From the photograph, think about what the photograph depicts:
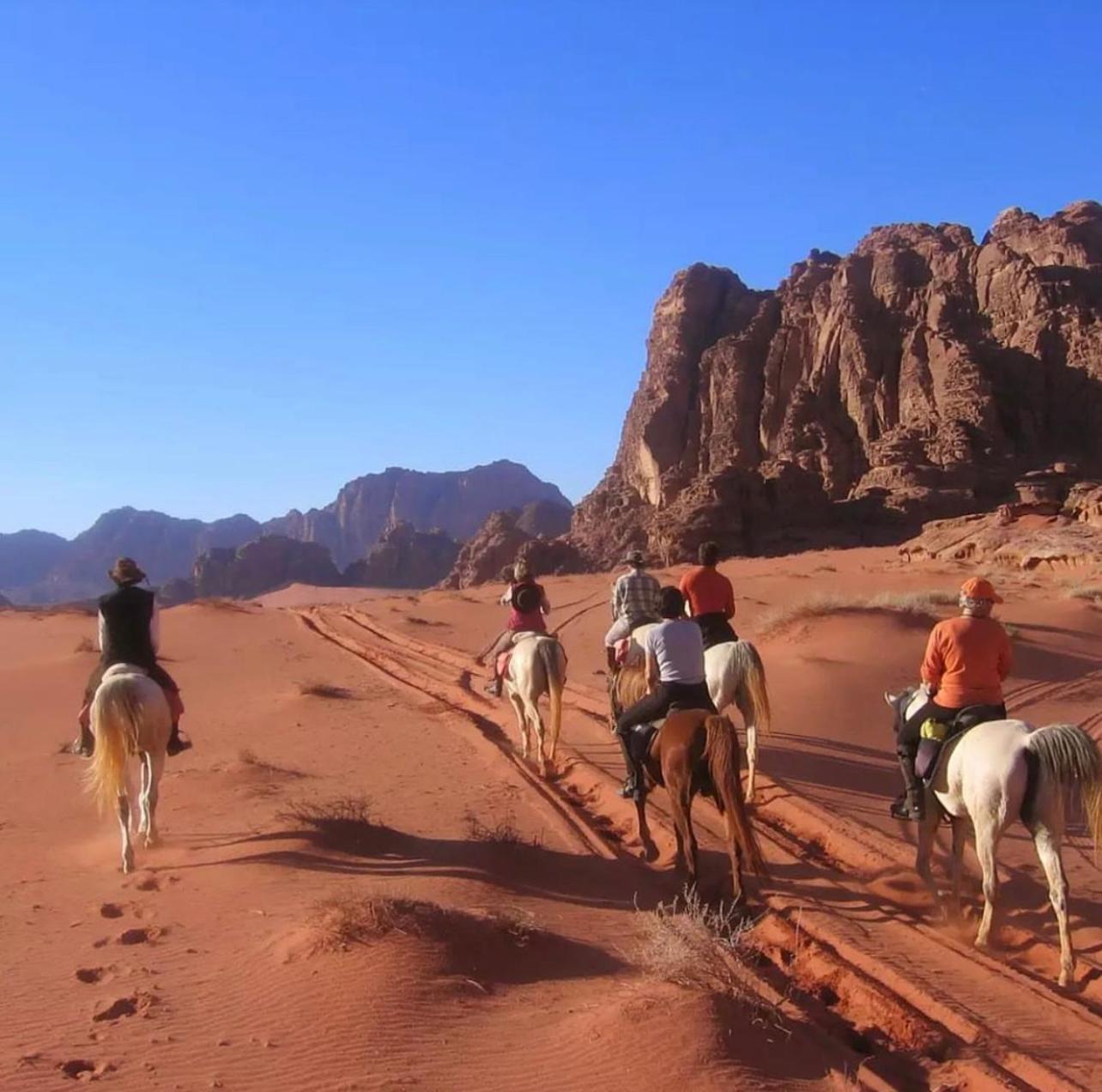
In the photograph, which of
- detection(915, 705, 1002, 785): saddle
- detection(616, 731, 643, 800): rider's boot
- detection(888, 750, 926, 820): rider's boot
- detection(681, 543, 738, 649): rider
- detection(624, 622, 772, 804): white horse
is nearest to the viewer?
detection(915, 705, 1002, 785): saddle

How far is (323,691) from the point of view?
2016 cm

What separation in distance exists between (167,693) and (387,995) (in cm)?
521

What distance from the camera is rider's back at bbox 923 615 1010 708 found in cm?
884

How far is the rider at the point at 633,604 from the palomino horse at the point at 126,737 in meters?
5.75

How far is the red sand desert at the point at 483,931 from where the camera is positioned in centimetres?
573

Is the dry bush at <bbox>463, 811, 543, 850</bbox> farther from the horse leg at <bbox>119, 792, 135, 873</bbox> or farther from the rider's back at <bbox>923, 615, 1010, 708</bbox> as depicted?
the rider's back at <bbox>923, 615, 1010, 708</bbox>

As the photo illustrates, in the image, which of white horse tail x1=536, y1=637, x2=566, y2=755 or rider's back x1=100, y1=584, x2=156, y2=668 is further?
white horse tail x1=536, y1=637, x2=566, y2=755

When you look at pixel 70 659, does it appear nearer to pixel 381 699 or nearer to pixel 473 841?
pixel 381 699

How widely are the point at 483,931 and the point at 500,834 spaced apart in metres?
2.86

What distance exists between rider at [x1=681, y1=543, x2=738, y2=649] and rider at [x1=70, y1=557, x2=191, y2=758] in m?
6.54

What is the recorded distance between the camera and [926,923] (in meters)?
8.45

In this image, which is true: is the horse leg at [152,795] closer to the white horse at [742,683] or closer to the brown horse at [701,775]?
the brown horse at [701,775]

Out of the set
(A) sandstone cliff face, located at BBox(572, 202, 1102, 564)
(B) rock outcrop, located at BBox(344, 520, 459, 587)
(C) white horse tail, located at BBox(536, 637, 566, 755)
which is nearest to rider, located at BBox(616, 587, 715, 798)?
(C) white horse tail, located at BBox(536, 637, 566, 755)

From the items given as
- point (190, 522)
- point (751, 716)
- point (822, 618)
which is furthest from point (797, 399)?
point (190, 522)
